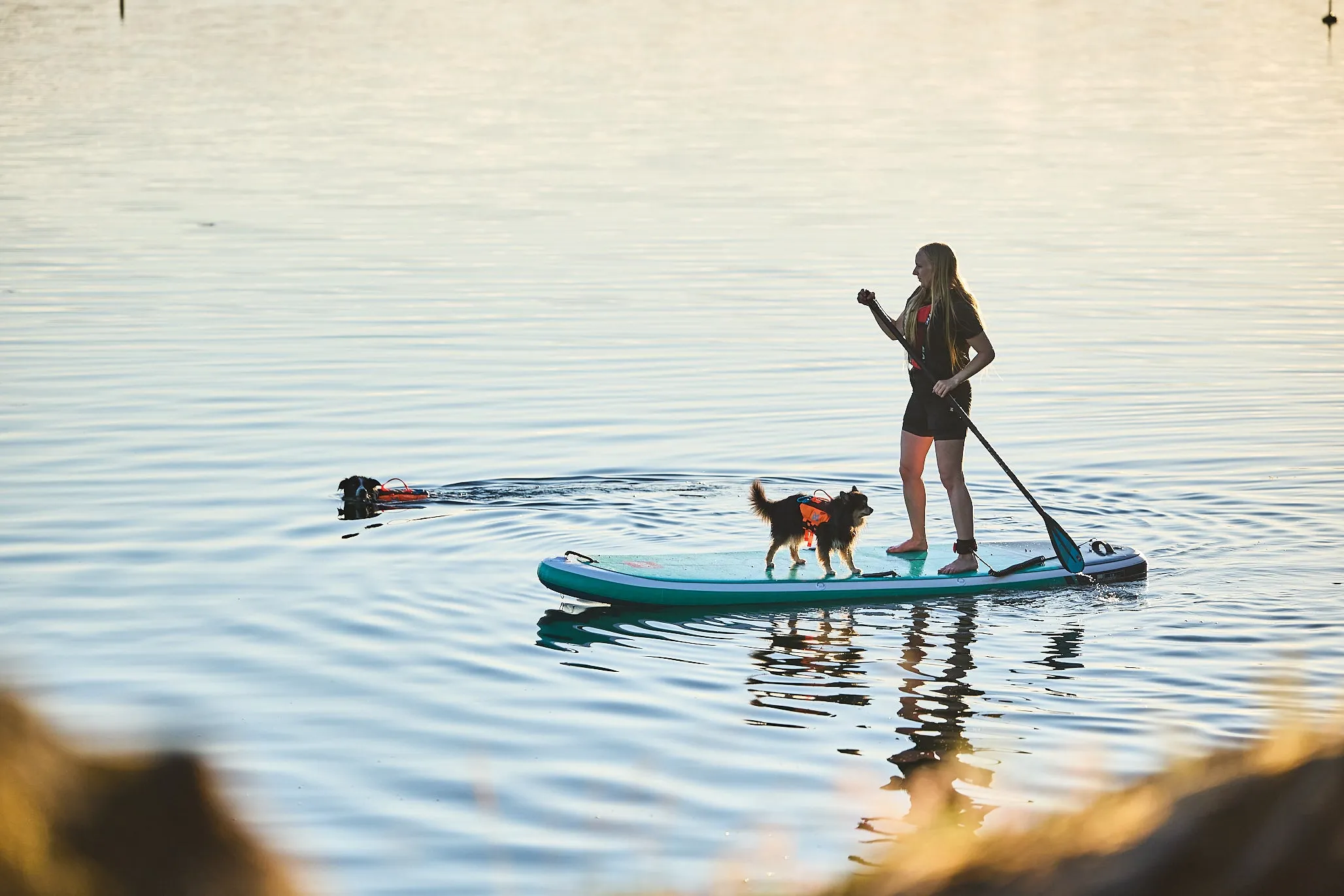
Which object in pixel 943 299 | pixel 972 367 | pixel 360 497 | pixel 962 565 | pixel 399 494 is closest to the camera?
pixel 972 367

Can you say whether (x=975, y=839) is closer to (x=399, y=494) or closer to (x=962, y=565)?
(x=962, y=565)

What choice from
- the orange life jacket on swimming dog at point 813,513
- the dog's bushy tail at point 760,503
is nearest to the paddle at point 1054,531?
the orange life jacket on swimming dog at point 813,513

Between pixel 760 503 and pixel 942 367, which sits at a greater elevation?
pixel 942 367

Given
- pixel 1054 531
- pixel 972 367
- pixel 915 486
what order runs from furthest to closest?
pixel 915 486, pixel 1054 531, pixel 972 367

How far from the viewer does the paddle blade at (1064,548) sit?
11.7m

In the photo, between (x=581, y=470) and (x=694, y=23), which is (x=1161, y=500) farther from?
(x=694, y=23)

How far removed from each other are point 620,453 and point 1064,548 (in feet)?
15.6

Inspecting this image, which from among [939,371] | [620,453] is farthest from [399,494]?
[939,371]

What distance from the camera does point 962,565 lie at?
1162 centimetres

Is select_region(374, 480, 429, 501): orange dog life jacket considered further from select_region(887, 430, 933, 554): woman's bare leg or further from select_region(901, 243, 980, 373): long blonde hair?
select_region(901, 243, 980, 373): long blonde hair

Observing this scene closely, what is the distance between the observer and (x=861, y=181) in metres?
34.1

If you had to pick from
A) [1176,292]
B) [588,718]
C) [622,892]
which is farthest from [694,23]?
[622,892]

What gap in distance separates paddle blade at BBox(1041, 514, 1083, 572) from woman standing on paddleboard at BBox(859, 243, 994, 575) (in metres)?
0.54

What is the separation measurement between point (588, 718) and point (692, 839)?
73.1 inches
